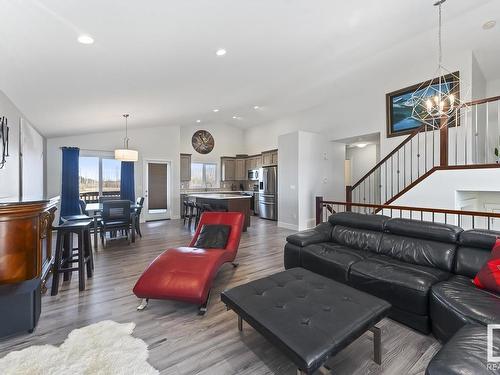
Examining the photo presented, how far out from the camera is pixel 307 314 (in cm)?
168

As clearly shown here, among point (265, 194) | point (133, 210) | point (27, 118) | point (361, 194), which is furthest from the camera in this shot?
point (265, 194)

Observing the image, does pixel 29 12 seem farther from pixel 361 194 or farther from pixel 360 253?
pixel 361 194

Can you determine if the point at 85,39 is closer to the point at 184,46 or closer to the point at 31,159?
the point at 184,46

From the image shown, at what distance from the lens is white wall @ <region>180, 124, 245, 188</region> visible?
9109mm

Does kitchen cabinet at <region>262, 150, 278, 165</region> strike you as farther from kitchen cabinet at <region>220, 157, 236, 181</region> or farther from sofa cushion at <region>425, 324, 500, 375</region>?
sofa cushion at <region>425, 324, 500, 375</region>

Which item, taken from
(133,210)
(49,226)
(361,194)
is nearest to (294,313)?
(49,226)

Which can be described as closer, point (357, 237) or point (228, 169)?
point (357, 237)

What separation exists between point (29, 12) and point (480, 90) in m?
7.49

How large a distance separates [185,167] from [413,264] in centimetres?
767

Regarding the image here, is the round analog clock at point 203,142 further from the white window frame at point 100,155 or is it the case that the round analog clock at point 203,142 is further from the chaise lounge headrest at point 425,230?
the chaise lounge headrest at point 425,230

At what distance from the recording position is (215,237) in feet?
11.5

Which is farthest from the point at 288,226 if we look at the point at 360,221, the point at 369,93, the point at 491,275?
the point at 491,275

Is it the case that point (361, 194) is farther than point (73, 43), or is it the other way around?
point (361, 194)

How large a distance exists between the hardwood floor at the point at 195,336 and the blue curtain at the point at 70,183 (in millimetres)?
3936
